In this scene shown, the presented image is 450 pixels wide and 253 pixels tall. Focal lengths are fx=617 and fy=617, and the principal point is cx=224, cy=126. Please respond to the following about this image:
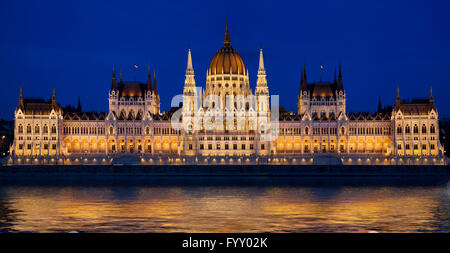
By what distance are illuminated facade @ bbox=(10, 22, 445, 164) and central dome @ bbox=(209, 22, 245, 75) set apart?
0.22 metres

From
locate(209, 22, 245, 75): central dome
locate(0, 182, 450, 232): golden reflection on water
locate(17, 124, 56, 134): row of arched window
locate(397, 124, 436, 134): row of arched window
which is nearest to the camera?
locate(0, 182, 450, 232): golden reflection on water

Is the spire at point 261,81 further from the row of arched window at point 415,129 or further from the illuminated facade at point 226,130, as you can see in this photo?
the row of arched window at point 415,129

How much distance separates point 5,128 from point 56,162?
196ft

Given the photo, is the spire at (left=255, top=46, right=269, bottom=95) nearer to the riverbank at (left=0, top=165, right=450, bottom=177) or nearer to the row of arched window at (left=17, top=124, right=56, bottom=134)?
the riverbank at (left=0, top=165, right=450, bottom=177)

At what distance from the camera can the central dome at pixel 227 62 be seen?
125688mm

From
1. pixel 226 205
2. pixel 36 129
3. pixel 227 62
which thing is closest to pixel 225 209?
pixel 226 205

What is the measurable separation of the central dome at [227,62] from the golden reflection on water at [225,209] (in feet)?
183

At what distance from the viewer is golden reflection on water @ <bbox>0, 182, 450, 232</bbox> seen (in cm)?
4106

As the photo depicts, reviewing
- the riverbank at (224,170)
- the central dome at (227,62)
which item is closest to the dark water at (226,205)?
the riverbank at (224,170)

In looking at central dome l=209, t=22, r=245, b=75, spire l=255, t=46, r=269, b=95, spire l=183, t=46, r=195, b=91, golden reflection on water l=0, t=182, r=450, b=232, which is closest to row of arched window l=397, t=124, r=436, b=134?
spire l=255, t=46, r=269, b=95

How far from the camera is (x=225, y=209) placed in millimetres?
51594

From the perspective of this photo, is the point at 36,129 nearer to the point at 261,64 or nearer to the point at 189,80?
the point at 189,80

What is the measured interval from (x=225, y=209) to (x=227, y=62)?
77236 mm
